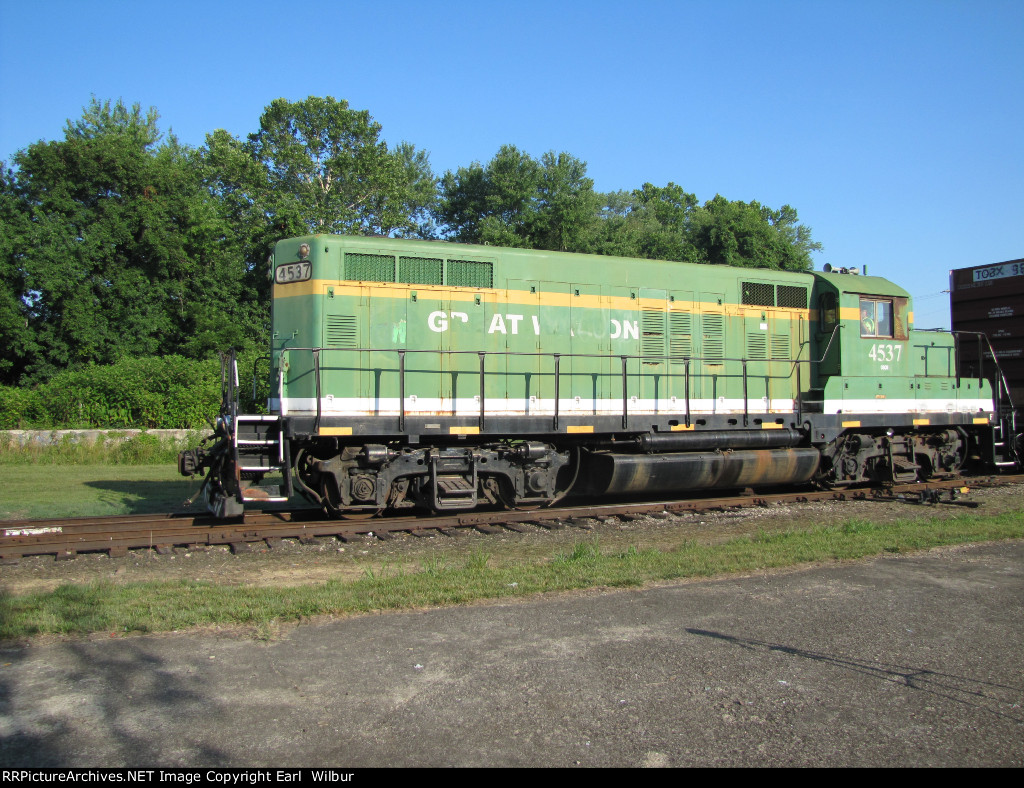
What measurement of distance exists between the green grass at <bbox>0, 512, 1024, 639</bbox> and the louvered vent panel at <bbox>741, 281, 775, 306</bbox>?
4.82 metres

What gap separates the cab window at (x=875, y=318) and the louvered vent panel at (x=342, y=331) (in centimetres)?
904

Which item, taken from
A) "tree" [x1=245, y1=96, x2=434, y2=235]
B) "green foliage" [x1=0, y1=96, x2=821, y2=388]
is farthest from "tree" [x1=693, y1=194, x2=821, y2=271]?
"tree" [x1=245, y1=96, x2=434, y2=235]

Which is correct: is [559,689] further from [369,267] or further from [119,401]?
[119,401]

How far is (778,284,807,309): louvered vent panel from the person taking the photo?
505 inches

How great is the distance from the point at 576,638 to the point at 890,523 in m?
6.88

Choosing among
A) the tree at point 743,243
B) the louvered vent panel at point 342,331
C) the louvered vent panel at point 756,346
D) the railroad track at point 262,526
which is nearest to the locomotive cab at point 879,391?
the louvered vent panel at point 756,346

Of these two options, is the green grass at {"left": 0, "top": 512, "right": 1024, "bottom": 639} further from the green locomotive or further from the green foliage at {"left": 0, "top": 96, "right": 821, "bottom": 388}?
the green foliage at {"left": 0, "top": 96, "right": 821, "bottom": 388}

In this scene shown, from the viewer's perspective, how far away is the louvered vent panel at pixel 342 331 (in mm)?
9797

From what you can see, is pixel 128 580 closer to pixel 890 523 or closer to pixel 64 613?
pixel 64 613

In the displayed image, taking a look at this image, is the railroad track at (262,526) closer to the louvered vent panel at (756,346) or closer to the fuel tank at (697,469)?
the fuel tank at (697,469)

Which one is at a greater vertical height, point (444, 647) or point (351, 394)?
point (351, 394)

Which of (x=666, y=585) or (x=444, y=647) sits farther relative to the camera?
(x=666, y=585)

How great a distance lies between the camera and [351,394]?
32.3 ft

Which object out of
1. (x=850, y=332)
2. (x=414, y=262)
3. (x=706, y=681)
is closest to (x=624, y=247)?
(x=850, y=332)
